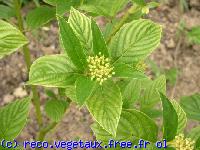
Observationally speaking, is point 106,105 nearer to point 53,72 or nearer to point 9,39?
point 53,72

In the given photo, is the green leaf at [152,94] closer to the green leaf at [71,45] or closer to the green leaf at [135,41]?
the green leaf at [135,41]

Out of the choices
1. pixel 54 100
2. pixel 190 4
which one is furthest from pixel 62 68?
pixel 190 4

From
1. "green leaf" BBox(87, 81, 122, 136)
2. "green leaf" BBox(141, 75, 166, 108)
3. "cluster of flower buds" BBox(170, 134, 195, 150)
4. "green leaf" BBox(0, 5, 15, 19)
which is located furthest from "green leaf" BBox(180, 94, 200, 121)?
"green leaf" BBox(0, 5, 15, 19)

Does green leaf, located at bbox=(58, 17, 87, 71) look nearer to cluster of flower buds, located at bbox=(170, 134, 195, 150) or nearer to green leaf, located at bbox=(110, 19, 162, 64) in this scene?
green leaf, located at bbox=(110, 19, 162, 64)

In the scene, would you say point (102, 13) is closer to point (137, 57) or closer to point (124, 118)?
point (137, 57)

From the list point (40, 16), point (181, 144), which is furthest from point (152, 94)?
point (40, 16)

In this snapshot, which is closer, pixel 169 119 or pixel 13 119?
pixel 169 119

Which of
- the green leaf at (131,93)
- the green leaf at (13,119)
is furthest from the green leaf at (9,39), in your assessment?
the green leaf at (131,93)
